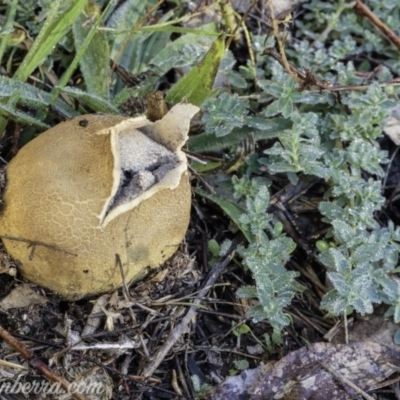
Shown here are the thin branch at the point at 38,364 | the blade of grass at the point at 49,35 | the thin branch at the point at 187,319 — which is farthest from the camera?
the blade of grass at the point at 49,35

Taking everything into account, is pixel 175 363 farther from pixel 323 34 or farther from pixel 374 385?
pixel 323 34

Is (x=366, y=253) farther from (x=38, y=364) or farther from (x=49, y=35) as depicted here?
(x=49, y=35)

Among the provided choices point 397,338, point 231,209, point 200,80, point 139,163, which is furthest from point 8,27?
point 397,338

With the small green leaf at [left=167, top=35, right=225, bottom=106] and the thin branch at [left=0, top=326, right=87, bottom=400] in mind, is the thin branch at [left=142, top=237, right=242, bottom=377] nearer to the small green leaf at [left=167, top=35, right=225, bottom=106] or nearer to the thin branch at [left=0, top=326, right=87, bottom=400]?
the thin branch at [left=0, top=326, right=87, bottom=400]

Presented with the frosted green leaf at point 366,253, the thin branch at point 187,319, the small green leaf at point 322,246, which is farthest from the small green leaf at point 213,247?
the frosted green leaf at point 366,253

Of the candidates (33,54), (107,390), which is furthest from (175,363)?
(33,54)

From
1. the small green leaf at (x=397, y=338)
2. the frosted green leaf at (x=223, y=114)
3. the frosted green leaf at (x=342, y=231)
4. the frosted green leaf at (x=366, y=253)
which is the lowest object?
the small green leaf at (x=397, y=338)

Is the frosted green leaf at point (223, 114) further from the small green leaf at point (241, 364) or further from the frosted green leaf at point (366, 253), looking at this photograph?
the small green leaf at point (241, 364)

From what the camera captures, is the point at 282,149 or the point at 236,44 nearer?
the point at 282,149
